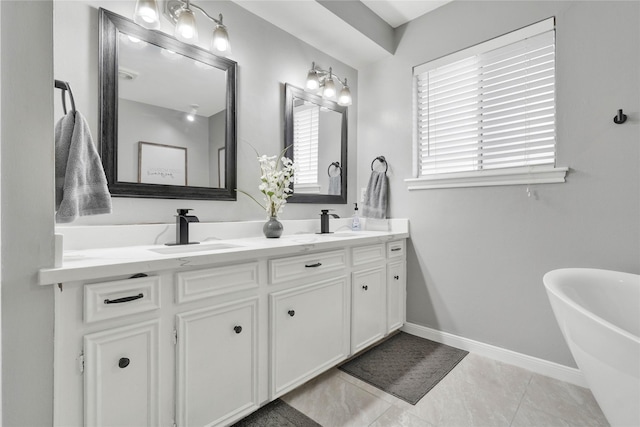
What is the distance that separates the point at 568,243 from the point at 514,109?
3.08 ft

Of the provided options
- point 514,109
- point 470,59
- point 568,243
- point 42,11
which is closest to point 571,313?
point 568,243

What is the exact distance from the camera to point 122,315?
1071mm

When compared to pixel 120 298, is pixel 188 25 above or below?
above

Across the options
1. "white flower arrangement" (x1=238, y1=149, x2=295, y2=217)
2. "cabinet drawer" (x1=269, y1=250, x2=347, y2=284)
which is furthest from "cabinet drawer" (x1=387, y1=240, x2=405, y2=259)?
"white flower arrangement" (x1=238, y1=149, x2=295, y2=217)

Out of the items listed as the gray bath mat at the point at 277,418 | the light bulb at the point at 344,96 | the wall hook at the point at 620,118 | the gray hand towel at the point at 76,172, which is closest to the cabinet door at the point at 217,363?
the gray bath mat at the point at 277,418

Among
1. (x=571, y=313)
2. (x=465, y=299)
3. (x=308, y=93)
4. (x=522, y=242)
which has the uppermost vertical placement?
(x=308, y=93)

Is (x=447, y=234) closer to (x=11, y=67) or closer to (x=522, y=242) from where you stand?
(x=522, y=242)

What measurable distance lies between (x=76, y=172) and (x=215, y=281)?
666 mm

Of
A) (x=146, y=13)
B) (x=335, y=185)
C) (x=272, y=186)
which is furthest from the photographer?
(x=335, y=185)

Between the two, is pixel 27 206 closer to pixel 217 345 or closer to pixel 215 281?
pixel 215 281

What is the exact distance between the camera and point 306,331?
1711 millimetres

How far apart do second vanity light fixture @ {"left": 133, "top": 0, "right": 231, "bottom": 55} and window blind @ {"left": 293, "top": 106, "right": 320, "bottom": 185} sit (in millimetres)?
747

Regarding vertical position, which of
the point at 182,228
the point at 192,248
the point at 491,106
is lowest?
the point at 192,248

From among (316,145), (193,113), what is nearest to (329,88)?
(316,145)
